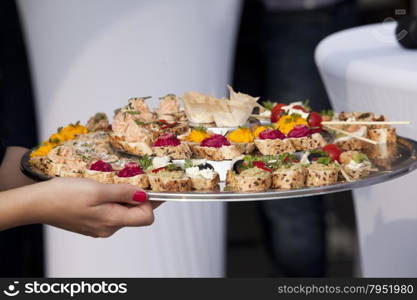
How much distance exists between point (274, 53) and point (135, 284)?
129 cm

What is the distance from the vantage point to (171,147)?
1789 millimetres

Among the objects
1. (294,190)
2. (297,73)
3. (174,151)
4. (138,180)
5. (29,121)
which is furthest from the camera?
(29,121)

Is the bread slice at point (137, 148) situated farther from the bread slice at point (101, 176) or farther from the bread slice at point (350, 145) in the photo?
the bread slice at point (350, 145)

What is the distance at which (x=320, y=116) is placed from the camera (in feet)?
6.57

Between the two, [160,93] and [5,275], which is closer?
[160,93]

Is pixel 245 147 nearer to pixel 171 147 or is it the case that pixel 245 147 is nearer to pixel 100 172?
pixel 171 147

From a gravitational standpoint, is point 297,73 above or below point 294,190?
above

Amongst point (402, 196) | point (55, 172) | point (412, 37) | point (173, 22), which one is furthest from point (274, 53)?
point (55, 172)

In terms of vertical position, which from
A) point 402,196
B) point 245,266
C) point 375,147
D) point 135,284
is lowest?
point 245,266

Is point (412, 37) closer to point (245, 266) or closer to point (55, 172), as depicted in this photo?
point (55, 172)

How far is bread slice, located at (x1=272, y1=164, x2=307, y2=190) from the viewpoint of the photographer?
1.62 m

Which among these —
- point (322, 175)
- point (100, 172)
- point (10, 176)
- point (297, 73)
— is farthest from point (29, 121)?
point (322, 175)

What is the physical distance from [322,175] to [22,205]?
0.62m

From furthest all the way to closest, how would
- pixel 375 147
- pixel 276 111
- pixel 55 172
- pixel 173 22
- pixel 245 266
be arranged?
pixel 245 266 → pixel 173 22 → pixel 276 111 → pixel 375 147 → pixel 55 172
